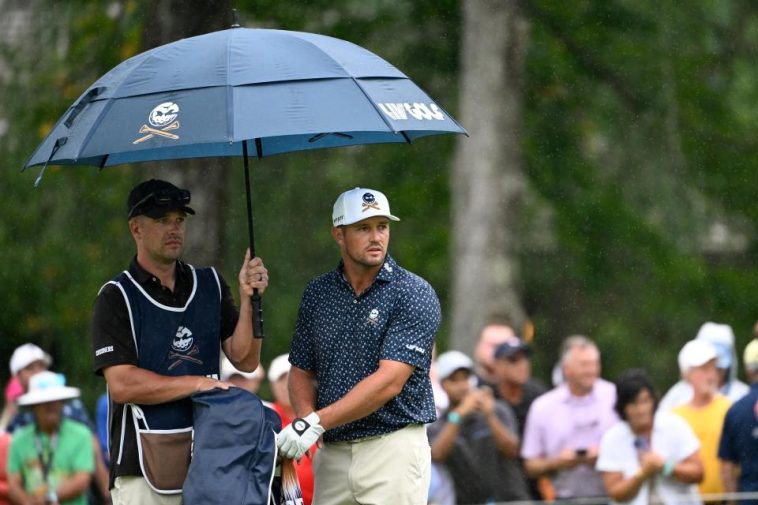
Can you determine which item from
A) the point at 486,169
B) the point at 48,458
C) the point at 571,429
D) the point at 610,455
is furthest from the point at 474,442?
the point at 486,169

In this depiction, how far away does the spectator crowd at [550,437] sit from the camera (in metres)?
9.39

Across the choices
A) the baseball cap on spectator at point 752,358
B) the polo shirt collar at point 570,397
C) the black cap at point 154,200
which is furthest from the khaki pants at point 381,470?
the baseball cap on spectator at point 752,358

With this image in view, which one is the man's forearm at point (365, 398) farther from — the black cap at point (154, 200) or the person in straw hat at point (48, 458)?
the person in straw hat at point (48, 458)

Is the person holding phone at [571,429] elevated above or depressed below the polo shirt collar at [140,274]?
below

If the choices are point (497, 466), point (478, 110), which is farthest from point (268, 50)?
point (478, 110)

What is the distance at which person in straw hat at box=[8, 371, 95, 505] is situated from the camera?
1007cm

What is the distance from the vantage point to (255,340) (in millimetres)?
6367

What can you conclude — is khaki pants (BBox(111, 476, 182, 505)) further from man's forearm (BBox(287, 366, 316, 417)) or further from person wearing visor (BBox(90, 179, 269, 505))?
man's forearm (BBox(287, 366, 316, 417))

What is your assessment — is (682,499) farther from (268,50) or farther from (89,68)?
(89,68)

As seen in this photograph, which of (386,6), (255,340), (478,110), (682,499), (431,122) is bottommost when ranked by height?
(682,499)

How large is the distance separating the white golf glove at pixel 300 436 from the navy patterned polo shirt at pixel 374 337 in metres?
0.26

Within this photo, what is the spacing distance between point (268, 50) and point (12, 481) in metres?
4.88

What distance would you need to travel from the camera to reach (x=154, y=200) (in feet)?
20.7

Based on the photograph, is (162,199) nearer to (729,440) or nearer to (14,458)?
(14,458)
